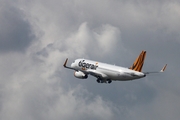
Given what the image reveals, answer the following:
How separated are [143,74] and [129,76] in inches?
204

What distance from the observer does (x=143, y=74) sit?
19300 centimetres

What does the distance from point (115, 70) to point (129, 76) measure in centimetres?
591

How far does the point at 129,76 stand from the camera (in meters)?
196

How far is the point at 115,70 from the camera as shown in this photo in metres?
200

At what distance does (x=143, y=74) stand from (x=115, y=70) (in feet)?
35.5
